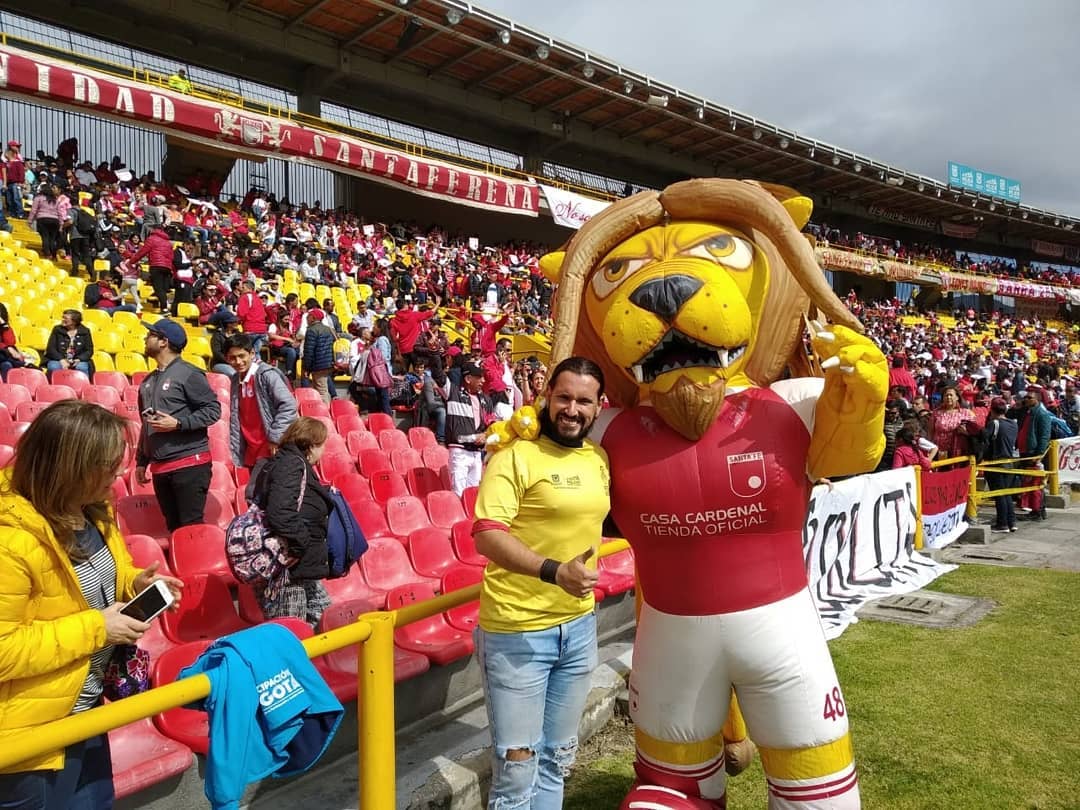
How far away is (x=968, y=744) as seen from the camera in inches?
127

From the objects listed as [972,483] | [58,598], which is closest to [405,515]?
[58,598]

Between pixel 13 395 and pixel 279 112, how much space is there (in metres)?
15.7

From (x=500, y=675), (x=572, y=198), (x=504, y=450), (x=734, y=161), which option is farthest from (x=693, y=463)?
(x=734, y=161)

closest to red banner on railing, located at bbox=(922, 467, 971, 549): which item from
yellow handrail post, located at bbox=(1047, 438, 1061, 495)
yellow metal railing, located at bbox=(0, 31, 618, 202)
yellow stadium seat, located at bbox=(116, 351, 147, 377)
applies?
yellow handrail post, located at bbox=(1047, 438, 1061, 495)

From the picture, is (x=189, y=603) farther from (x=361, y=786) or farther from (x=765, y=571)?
(x=765, y=571)

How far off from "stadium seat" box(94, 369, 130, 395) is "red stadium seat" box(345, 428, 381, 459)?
2.02m

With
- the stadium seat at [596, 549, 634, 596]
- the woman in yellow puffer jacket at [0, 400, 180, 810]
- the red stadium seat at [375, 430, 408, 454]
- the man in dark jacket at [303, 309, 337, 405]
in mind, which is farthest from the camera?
the man in dark jacket at [303, 309, 337, 405]

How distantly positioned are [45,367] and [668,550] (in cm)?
734

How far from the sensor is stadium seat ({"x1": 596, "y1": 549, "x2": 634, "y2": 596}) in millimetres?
4434

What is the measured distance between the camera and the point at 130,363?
8531 millimetres

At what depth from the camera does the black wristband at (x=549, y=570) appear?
2.00 metres

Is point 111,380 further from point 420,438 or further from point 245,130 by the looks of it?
point 245,130

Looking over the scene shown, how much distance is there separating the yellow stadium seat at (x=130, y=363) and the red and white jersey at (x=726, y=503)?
24.3 ft

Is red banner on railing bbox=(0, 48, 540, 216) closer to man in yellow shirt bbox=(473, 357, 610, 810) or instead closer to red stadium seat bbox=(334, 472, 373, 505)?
red stadium seat bbox=(334, 472, 373, 505)
